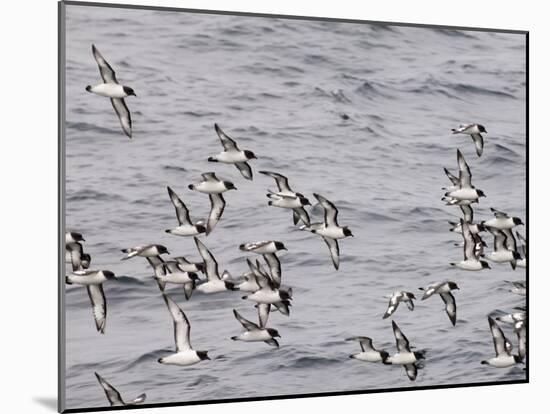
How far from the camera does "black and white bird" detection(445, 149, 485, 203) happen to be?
722cm

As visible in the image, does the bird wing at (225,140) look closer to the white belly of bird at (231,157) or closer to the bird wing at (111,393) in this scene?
the white belly of bird at (231,157)

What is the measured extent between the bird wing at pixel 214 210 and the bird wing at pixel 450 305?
1.47 meters

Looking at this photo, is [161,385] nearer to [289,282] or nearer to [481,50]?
[289,282]

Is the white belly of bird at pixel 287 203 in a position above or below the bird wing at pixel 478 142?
below

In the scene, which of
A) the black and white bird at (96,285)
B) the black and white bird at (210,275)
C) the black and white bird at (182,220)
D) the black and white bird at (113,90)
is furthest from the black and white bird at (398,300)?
the black and white bird at (113,90)

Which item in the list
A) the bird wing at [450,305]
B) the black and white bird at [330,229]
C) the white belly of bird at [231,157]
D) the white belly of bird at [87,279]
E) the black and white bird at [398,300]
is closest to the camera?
the white belly of bird at [87,279]

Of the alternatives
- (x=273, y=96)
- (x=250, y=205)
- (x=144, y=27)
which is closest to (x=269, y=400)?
Answer: (x=250, y=205)

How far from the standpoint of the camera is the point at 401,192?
23.2 ft

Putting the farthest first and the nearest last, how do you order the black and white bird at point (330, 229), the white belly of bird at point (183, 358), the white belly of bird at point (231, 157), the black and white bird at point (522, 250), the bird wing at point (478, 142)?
the black and white bird at point (522, 250) < the bird wing at point (478, 142) < the black and white bird at point (330, 229) < the white belly of bird at point (231, 157) < the white belly of bird at point (183, 358)

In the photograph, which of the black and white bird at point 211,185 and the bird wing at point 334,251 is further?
the bird wing at point 334,251

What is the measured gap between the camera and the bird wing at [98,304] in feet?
21.0

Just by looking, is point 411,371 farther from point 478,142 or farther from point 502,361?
point 478,142

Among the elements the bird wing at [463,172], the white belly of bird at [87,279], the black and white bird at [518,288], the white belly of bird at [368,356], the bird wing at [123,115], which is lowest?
the white belly of bird at [368,356]

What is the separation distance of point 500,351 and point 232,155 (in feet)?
6.81
